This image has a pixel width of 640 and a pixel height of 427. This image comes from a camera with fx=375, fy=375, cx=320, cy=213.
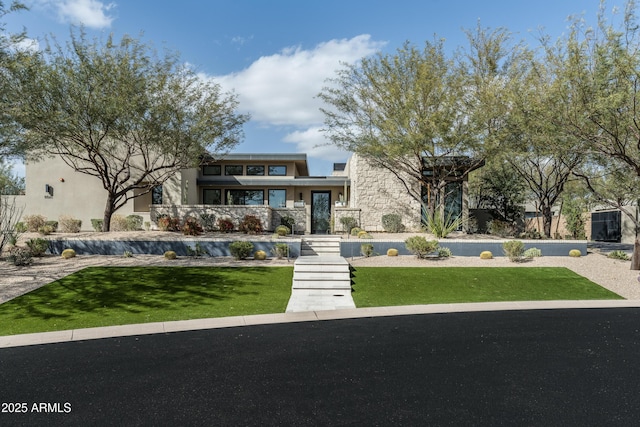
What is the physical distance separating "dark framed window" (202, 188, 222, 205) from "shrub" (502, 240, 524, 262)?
1684 cm

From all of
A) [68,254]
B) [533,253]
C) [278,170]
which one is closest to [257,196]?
[278,170]

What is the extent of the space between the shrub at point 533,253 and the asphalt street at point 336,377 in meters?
7.14

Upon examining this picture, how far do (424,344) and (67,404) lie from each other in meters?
4.91

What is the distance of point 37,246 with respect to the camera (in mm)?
13211

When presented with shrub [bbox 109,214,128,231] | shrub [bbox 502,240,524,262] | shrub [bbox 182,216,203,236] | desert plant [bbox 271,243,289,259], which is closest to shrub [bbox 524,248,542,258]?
shrub [bbox 502,240,524,262]

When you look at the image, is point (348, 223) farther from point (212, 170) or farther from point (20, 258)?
point (20, 258)

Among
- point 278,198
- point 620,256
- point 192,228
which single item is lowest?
point 620,256

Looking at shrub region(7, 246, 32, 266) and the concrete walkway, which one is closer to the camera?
the concrete walkway

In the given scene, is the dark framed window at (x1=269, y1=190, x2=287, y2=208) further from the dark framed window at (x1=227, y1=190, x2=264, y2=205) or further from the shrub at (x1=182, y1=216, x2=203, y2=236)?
the shrub at (x1=182, y1=216, x2=203, y2=236)

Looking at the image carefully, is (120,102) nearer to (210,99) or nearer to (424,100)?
(210,99)

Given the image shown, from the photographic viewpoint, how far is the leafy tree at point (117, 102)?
13.8 m

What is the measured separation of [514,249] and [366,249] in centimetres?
538

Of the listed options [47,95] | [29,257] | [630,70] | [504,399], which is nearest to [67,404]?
[504,399]

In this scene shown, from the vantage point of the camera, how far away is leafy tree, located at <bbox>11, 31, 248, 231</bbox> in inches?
545
